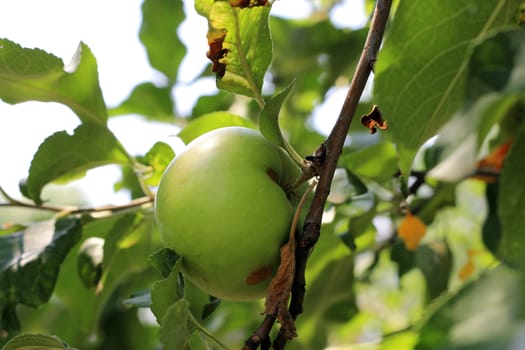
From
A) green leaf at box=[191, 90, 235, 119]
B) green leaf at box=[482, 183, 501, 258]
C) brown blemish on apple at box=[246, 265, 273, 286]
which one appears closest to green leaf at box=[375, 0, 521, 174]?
brown blemish on apple at box=[246, 265, 273, 286]

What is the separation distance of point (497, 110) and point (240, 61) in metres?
0.54

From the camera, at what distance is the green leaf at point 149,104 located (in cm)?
204

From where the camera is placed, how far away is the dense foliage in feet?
2.15

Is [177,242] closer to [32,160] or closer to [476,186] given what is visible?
[32,160]

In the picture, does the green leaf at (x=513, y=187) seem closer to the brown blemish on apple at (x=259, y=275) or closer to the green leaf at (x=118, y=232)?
the brown blemish on apple at (x=259, y=275)

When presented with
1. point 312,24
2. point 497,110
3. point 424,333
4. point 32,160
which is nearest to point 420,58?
point 497,110

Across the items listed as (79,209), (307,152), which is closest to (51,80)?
(79,209)

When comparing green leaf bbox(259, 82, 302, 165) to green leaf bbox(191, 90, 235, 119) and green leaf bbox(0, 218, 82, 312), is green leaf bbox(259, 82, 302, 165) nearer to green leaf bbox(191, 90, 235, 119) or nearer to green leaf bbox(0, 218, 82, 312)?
green leaf bbox(0, 218, 82, 312)

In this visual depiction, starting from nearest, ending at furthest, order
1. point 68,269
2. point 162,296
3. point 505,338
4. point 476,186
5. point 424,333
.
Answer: point 505,338 → point 424,333 → point 162,296 → point 68,269 → point 476,186

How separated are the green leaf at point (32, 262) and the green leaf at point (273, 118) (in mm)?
526

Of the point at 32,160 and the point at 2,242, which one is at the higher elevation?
the point at 32,160

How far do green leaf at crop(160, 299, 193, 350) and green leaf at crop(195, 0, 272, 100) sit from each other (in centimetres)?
37

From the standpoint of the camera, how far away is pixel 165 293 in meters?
0.97

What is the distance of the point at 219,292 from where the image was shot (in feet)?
3.44
